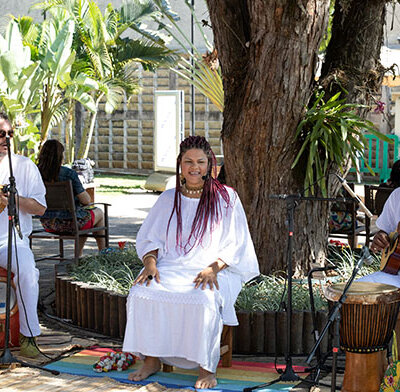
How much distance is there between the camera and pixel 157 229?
5562 millimetres

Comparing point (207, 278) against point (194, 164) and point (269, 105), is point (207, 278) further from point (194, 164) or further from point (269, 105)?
point (269, 105)

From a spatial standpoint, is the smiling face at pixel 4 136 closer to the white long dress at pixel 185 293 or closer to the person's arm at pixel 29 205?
the person's arm at pixel 29 205

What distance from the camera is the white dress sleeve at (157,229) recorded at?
5523mm

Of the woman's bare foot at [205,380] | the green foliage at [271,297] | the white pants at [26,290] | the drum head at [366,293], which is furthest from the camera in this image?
the green foliage at [271,297]

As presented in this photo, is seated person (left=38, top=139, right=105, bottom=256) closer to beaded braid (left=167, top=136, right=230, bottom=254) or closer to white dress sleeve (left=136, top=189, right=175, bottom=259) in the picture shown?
white dress sleeve (left=136, top=189, right=175, bottom=259)

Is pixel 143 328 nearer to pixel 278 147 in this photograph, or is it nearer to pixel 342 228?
pixel 278 147

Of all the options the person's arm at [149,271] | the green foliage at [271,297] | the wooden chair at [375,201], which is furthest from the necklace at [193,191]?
the wooden chair at [375,201]

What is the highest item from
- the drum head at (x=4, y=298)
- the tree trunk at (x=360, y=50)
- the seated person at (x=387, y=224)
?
the tree trunk at (x=360, y=50)

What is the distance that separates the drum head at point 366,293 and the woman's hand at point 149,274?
1171 mm

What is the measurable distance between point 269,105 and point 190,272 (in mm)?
2041

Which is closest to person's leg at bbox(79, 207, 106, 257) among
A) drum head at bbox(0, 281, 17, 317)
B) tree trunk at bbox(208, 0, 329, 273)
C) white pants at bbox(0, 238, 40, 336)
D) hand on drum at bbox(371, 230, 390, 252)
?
tree trunk at bbox(208, 0, 329, 273)

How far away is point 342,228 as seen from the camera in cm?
856

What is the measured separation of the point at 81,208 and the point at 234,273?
11.0ft

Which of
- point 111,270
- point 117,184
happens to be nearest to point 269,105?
point 111,270
